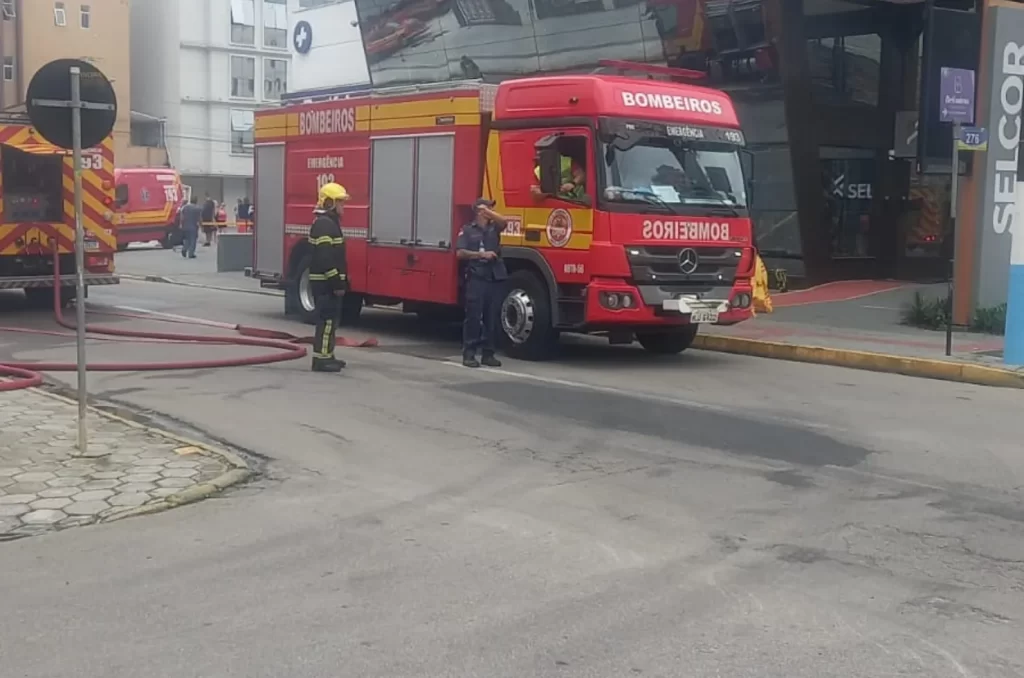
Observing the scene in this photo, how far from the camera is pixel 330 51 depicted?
3734cm

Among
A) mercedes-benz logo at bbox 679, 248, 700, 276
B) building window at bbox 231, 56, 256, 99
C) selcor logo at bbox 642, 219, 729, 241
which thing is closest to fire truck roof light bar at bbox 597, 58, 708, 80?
selcor logo at bbox 642, 219, 729, 241

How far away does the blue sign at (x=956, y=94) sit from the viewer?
549 inches

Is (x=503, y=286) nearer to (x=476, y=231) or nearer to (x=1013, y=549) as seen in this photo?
(x=476, y=231)

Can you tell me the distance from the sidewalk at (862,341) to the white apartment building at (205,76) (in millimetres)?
48960

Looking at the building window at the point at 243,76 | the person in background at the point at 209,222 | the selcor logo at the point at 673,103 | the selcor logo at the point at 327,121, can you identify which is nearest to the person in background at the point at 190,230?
the person in background at the point at 209,222

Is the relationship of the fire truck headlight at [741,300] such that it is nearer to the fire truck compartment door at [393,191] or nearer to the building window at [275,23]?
the fire truck compartment door at [393,191]

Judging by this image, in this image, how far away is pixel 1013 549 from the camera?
631cm

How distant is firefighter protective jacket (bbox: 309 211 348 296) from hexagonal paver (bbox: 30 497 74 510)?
17.8 feet

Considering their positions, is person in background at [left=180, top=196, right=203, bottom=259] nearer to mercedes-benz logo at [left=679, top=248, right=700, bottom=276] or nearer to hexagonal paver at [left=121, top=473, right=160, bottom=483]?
mercedes-benz logo at [left=679, top=248, right=700, bottom=276]

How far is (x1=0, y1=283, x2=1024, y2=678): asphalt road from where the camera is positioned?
189 inches

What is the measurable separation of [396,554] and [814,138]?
671 inches

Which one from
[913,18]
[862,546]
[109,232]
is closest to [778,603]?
[862,546]

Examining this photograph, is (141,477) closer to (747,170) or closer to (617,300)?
(617,300)

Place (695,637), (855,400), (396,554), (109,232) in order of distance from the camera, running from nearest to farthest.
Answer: (695,637) → (396,554) → (855,400) → (109,232)
